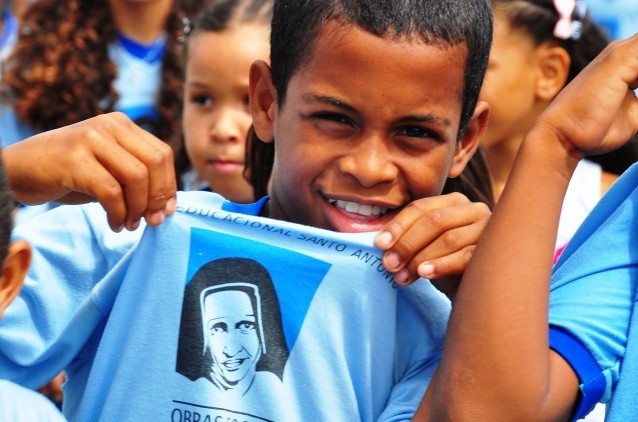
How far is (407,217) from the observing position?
2.08 meters

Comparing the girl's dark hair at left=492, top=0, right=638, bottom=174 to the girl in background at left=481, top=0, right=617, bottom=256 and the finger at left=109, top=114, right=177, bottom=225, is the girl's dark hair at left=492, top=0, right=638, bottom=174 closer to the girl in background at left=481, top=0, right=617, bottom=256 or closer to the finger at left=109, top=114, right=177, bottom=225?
the girl in background at left=481, top=0, right=617, bottom=256

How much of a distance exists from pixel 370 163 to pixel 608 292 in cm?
50

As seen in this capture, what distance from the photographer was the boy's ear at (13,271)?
1939 millimetres

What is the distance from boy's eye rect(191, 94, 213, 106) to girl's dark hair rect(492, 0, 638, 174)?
1142 mm

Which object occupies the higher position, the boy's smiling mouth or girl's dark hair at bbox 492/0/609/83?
girl's dark hair at bbox 492/0/609/83

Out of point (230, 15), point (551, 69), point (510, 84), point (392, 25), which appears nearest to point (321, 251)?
point (392, 25)

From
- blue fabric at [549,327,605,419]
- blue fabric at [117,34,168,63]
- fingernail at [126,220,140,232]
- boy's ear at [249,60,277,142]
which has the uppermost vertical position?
blue fabric at [117,34,168,63]

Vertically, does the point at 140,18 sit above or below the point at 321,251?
above

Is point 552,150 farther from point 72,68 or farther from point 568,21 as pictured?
point 72,68

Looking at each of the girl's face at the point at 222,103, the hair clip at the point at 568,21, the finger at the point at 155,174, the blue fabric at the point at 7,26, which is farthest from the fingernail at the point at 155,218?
the blue fabric at the point at 7,26

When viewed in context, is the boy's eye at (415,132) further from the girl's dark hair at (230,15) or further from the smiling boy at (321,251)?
the girl's dark hair at (230,15)

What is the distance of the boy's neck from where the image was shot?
5.12m

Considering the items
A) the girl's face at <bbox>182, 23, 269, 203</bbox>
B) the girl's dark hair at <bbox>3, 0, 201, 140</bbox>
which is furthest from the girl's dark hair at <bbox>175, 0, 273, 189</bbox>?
the girl's dark hair at <bbox>3, 0, 201, 140</bbox>

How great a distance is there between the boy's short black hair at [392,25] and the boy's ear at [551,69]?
6.70ft
